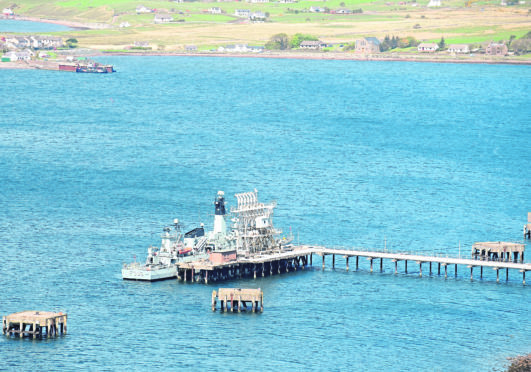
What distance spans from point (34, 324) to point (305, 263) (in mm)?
37990

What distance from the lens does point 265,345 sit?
100000mm

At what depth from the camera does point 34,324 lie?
327 ft

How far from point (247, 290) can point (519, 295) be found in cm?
2664

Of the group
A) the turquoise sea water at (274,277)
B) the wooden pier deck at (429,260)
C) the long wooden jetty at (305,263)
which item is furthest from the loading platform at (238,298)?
the wooden pier deck at (429,260)

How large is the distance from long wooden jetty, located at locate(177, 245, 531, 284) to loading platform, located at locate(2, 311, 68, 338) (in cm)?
2072

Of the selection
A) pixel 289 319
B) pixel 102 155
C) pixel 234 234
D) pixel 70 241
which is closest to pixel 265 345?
pixel 289 319

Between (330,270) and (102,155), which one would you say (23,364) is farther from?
(102,155)

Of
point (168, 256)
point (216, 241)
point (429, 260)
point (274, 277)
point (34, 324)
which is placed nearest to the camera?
point (34, 324)

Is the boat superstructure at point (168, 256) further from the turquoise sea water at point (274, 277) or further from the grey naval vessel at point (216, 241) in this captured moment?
the turquoise sea water at point (274, 277)

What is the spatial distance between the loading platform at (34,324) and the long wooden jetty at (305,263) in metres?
20.7

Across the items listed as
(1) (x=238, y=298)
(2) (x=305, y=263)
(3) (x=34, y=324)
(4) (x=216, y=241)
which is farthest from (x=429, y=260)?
(3) (x=34, y=324)

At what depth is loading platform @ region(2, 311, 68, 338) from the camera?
99.5m

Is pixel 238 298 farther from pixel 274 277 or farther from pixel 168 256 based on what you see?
pixel 274 277

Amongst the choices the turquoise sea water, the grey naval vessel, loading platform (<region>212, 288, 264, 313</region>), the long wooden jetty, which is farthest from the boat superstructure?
loading platform (<region>212, 288, 264, 313</region>)
